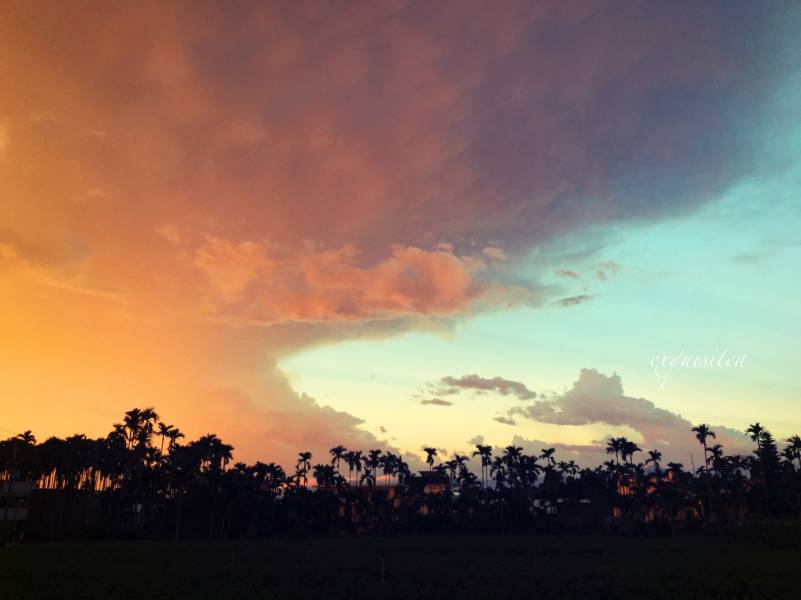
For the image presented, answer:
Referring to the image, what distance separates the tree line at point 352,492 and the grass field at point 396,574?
37661 millimetres

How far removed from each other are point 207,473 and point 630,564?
86209 mm

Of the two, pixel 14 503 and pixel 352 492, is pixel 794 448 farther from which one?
pixel 14 503

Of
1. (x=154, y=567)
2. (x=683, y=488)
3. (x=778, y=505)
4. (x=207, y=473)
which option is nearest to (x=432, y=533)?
(x=207, y=473)

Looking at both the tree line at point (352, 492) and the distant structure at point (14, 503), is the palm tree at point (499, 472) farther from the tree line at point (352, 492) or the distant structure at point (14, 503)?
the distant structure at point (14, 503)

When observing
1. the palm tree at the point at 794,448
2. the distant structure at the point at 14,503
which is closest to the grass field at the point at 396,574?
the distant structure at the point at 14,503

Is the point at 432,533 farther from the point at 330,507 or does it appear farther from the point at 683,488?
the point at 683,488

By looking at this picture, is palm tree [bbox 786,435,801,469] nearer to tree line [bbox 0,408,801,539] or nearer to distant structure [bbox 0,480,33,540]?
tree line [bbox 0,408,801,539]

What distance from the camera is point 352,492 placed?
14200 cm

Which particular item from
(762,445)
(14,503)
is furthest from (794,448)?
(14,503)

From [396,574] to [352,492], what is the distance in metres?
93.4

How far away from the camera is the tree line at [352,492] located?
370 feet

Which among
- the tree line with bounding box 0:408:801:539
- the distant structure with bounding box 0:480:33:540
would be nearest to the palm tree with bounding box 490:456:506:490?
the tree line with bounding box 0:408:801:539

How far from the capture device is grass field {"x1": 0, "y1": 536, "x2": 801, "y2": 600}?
4144 centimetres

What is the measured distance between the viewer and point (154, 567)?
56344 mm
